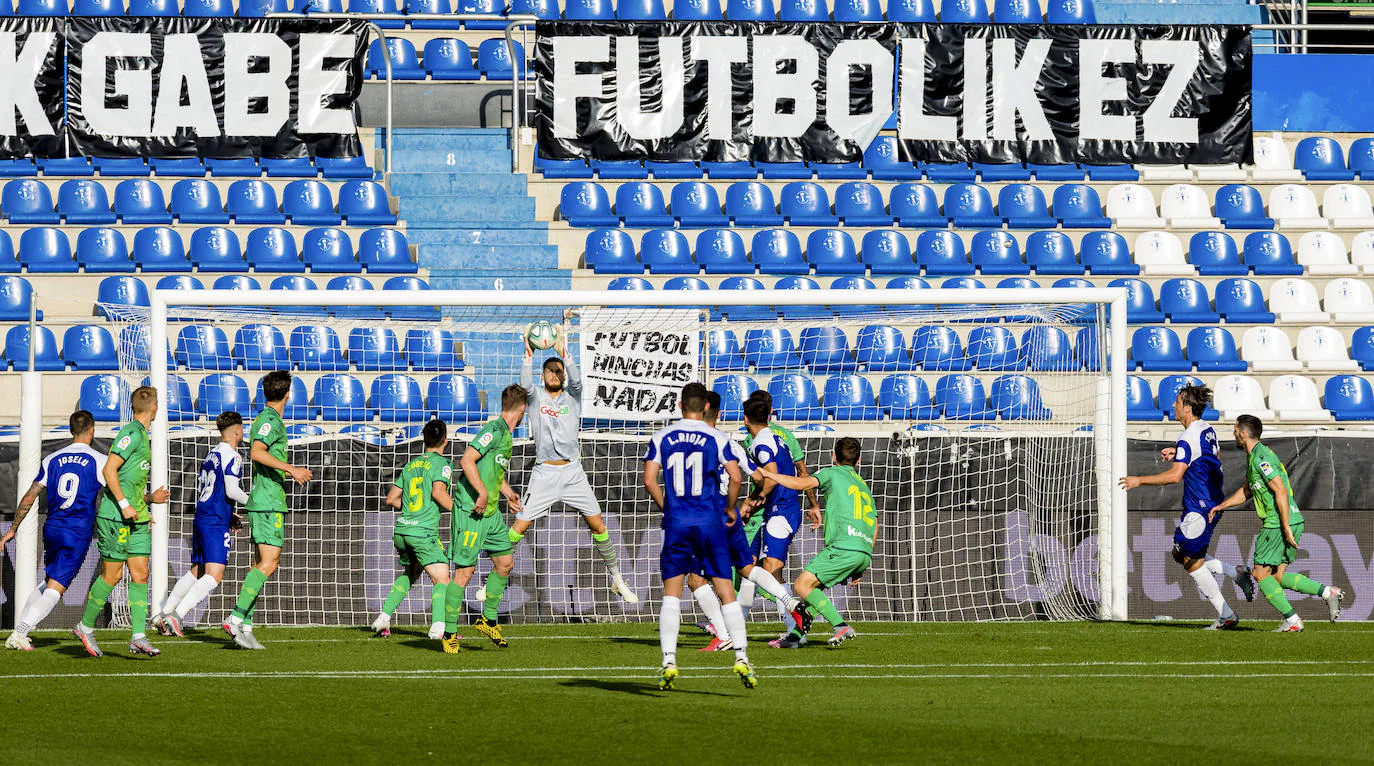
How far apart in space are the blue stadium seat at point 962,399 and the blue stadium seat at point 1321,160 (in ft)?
25.9

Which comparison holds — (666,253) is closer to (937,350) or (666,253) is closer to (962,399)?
(937,350)

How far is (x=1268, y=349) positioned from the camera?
66.5 feet

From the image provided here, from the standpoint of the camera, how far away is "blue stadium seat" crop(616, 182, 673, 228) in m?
20.5

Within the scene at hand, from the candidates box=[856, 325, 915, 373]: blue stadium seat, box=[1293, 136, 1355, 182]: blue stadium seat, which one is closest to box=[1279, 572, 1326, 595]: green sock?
box=[856, 325, 915, 373]: blue stadium seat

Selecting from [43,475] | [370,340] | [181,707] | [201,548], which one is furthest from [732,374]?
[181,707]

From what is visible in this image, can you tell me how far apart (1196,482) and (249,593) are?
7.17 m

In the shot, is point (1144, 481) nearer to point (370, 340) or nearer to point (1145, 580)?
point (1145, 580)

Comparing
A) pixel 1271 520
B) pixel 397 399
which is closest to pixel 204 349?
pixel 397 399

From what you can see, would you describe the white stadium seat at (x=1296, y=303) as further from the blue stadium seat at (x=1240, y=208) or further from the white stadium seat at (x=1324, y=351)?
the blue stadium seat at (x=1240, y=208)

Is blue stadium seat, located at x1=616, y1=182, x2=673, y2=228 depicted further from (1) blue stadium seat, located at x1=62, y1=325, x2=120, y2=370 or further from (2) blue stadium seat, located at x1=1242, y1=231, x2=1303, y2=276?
(2) blue stadium seat, located at x1=1242, y1=231, x2=1303, y2=276

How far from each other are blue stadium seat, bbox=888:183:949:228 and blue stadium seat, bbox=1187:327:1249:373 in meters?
3.42

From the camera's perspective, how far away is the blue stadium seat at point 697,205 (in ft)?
67.7

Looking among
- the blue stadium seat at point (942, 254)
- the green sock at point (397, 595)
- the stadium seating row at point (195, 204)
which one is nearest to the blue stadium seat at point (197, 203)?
the stadium seating row at point (195, 204)

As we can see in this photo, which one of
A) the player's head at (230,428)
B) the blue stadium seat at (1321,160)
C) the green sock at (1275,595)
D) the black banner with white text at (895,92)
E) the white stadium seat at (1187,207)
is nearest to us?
the player's head at (230,428)
